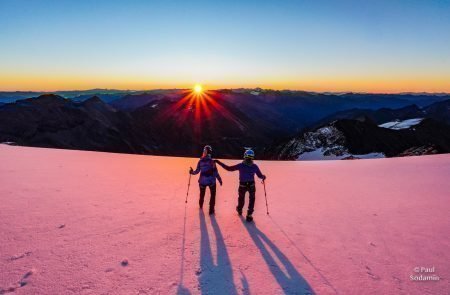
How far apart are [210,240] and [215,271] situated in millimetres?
1409

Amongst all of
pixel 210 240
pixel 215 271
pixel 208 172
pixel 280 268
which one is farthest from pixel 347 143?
pixel 215 271

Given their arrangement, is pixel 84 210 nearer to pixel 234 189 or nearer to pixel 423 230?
pixel 234 189

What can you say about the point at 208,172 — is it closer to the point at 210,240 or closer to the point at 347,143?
the point at 210,240

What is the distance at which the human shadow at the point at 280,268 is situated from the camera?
5211 mm

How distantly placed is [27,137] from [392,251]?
5290 inches

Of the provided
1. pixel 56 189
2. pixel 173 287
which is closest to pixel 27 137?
pixel 56 189

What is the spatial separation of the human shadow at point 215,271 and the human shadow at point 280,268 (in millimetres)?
745

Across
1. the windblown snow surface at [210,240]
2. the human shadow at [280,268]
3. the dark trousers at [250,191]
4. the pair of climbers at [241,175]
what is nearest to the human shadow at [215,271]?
the windblown snow surface at [210,240]

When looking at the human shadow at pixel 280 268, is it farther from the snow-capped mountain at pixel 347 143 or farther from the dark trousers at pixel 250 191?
the snow-capped mountain at pixel 347 143

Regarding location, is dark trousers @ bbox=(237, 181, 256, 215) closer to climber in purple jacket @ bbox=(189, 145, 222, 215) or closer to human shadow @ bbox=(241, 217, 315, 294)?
climber in purple jacket @ bbox=(189, 145, 222, 215)

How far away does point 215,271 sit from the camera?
222 inches

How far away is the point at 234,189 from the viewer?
12.9 m

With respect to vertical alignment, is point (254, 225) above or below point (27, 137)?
above

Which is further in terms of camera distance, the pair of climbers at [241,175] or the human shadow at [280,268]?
the pair of climbers at [241,175]
